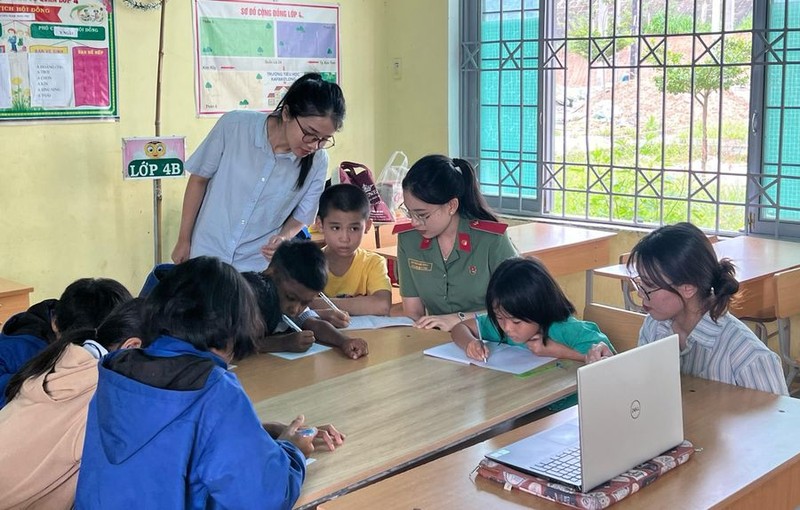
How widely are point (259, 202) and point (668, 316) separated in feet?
4.44

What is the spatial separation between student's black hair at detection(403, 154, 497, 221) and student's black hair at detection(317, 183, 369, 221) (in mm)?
340

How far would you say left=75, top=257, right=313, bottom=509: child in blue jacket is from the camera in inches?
59.2

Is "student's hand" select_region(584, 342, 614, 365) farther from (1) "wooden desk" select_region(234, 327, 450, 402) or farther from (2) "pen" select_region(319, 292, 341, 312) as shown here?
(2) "pen" select_region(319, 292, 341, 312)

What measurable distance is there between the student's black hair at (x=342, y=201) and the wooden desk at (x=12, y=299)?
4.26 feet

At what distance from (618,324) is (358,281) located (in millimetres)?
1003

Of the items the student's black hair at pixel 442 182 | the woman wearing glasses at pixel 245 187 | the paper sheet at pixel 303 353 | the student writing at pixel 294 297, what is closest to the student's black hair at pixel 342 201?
the woman wearing glasses at pixel 245 187

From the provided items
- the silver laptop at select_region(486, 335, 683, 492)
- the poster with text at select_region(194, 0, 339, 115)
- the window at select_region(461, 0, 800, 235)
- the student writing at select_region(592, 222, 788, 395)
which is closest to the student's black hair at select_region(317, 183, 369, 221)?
the student writing at select_region(592, 222, 788, 395)

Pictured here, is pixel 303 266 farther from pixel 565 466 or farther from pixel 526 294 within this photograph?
pixel 565 466

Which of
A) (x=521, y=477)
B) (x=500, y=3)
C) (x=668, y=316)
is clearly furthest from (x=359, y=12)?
(x=521, y=477)

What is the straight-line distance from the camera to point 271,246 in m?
3.02

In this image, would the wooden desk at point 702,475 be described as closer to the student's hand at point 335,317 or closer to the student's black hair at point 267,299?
the student's black hair at point 267,299

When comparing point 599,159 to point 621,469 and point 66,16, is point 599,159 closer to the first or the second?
point 66,16

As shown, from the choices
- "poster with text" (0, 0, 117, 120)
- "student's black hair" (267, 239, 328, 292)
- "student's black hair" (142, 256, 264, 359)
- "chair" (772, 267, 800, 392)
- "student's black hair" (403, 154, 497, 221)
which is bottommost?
"chair" (772, 267, 800, 392)

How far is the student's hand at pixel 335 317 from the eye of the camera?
290 centimetres
